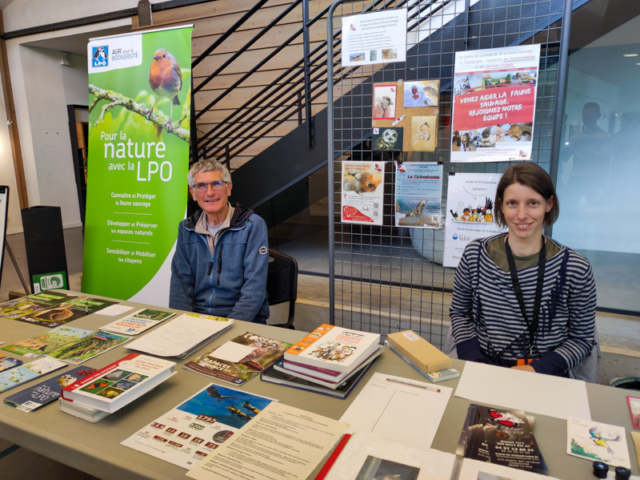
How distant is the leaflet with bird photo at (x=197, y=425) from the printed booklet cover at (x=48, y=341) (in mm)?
643

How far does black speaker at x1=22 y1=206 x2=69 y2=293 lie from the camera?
3160mm

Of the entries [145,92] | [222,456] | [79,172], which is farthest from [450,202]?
[79,172]

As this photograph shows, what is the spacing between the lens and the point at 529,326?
1.50 m

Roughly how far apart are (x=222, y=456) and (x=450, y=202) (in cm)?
173

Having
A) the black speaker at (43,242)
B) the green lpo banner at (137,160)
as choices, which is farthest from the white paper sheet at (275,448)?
the black speaker at (43,242)

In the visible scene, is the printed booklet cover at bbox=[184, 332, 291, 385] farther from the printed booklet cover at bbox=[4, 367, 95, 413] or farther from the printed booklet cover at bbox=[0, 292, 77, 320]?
the printed booklet cover at bbox=[0, 292, 77, 320]

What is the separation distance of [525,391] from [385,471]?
0.52m

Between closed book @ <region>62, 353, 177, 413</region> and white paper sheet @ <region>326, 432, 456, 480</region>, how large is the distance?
1.84 feet

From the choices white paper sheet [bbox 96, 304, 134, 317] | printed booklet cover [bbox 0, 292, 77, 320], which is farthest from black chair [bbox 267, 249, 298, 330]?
printed booklet cover [bbox 0, 292, 77, 320]

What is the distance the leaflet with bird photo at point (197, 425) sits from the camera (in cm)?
90

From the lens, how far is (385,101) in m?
2.24

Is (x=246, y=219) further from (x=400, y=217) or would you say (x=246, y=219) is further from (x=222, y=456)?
(x=222, y=456)

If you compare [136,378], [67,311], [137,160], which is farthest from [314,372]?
[137,160]

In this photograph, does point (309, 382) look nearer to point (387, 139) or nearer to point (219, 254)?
point (219, 254)
